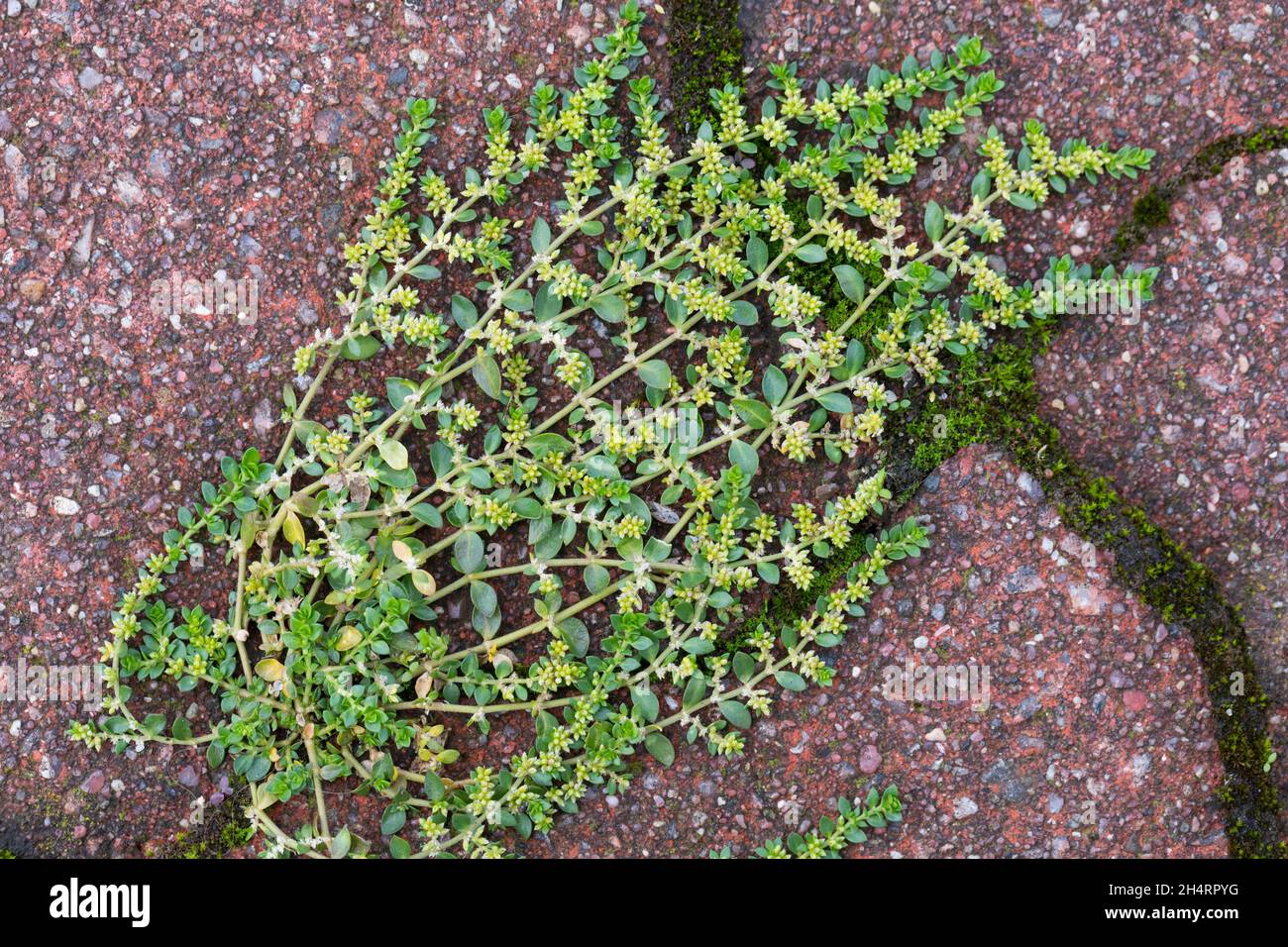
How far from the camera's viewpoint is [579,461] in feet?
9.95

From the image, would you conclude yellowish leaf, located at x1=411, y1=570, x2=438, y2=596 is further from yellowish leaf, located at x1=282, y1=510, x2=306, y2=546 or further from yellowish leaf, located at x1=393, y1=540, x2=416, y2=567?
yellowish leaf, located at x1=282, y1=510, x2=306, y2=546

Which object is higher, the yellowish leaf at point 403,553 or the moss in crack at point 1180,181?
the moss in crack at point 1180,181

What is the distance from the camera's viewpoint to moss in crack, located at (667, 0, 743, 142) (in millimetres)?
3117

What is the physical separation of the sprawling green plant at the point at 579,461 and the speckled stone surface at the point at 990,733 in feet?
0.40

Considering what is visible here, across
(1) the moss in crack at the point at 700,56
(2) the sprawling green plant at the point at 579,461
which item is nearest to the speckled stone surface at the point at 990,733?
(2) the sprawling green plant at the point at 579,461

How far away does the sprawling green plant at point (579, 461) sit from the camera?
2.99 metres

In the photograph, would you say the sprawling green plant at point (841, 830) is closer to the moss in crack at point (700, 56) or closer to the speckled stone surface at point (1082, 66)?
the speckled stone surface at point (1082, 66)

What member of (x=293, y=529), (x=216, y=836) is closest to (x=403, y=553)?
(x=293, y=529)

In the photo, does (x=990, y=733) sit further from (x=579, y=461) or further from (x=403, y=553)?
(x=403, y=553)

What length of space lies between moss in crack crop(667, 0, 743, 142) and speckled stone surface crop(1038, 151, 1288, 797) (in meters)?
1.23

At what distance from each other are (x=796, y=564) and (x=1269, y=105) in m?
1.86

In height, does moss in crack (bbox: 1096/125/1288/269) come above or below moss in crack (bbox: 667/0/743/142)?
below

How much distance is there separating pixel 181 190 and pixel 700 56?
156 centimetres

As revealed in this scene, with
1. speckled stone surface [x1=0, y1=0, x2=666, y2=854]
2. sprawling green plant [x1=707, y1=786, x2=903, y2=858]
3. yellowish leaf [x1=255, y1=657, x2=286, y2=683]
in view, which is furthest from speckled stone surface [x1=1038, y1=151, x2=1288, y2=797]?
yellowish leaf [x1=255, y1=657, x2=286, y2=683]
